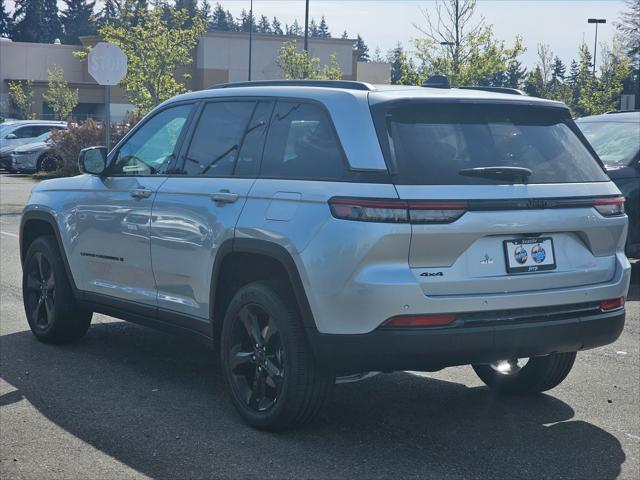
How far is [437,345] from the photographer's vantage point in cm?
484

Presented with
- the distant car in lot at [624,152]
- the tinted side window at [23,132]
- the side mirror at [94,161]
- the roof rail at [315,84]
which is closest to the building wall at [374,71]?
the tinted side window at [23,132]

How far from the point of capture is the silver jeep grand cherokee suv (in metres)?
4.83

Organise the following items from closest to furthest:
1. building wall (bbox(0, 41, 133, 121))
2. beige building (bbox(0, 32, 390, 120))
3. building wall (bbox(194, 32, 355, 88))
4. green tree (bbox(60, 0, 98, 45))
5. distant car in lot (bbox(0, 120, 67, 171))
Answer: distant car in lot (bbox(0, 120, 67, 171)), building wall (bbox(0, 41, 133, 121)), beige building (bbox(0, 32, 390, 120)), building wall (bbox(194, 32, 355, 88)), green tree (bbox(60, 0, 98, 45))

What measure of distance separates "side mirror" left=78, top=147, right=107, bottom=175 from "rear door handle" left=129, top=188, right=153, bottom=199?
1.70 feet

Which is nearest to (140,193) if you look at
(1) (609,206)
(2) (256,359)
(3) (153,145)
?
(3) (153,145)

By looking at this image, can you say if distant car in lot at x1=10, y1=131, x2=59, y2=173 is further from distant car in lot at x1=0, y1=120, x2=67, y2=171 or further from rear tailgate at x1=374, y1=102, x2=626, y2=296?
rear tailgate at x1=374, y1=102, x2=626, y2=296

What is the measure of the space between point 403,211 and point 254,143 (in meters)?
1.30

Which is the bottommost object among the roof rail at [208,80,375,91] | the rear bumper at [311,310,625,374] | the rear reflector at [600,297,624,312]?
the rear bumper at [311,310,625,374]

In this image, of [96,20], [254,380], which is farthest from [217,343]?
[96,20]

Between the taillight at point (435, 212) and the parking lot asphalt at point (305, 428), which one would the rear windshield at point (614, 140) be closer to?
the parking lot asphalt at point (305, 428)

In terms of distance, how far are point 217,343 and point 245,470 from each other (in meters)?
1.19

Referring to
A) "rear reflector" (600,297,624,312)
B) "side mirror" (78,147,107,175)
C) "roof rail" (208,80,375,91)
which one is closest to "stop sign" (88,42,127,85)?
"side mirror" (78,147,107,175)

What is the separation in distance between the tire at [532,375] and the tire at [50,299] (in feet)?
9.68

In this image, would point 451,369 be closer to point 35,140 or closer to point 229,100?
point 229,100
